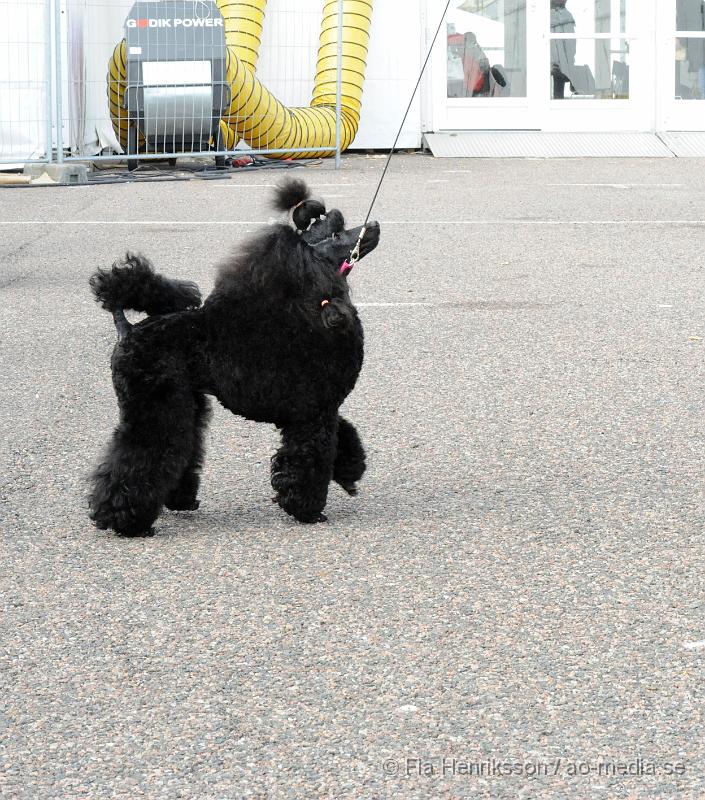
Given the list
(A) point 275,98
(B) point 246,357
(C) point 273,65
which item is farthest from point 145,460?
(C) point 273,65

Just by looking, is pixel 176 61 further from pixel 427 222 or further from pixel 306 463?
pixel 306 463

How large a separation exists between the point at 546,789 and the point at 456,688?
52 centimetres

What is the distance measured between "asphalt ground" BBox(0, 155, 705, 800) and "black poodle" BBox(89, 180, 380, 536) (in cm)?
21

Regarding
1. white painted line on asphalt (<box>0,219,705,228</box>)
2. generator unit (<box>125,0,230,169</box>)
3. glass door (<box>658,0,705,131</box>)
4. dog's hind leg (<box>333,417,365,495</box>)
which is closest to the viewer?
A: dog's hind leg (<box>333,417,365,495</box>)

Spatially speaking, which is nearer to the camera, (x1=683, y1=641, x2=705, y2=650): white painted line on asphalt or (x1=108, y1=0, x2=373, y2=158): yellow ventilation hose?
(x1=683, y1=641, x2=705, y2=650): white painted line on asphalt

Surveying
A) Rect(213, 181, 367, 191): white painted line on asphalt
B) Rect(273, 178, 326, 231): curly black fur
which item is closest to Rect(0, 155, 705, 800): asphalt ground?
Rect(273, 178, 326, 231): curly black fur

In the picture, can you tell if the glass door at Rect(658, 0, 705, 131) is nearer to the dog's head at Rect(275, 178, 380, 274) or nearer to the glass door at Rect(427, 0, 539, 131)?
the glass door at Rect(427, 0, 539, 131)

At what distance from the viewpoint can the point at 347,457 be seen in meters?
4.70

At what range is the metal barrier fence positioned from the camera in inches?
642

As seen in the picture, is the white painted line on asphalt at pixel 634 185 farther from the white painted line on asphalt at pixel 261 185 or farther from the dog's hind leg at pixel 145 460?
the dog's hind leg at pixel 145 460

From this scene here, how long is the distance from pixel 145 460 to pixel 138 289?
0.55 m

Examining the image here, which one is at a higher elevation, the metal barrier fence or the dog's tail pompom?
the metal barrier fence

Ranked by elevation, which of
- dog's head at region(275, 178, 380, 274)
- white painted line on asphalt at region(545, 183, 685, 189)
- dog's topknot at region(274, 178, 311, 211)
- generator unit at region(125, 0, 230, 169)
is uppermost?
generator unit at region(125, 0, 230, 169)

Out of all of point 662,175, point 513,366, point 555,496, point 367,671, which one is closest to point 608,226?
point 662,175
